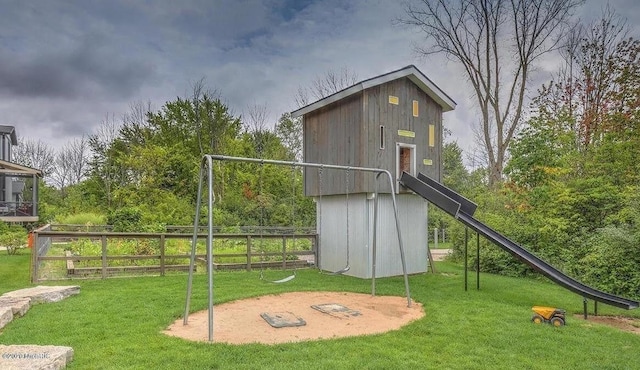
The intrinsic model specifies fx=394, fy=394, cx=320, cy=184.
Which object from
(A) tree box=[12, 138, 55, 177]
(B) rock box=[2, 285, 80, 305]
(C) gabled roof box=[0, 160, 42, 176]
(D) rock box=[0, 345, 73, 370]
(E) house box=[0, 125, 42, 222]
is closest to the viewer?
(D) rock box=[0, 345, 73, 370]

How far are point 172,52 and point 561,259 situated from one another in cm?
1482

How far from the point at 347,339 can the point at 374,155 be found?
220 inches

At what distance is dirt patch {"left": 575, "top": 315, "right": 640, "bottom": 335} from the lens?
19.2ft

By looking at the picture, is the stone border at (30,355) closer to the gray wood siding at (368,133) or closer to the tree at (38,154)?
the gray wood siding at (368,133)

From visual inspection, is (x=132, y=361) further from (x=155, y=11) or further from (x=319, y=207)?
(x=155, y=11)

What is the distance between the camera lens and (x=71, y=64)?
1527 centimetres

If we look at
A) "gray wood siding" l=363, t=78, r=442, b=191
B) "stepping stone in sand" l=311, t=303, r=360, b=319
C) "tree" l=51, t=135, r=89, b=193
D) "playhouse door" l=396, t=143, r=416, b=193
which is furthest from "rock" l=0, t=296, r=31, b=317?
"tree" l=51, t=135, r=89, b=193

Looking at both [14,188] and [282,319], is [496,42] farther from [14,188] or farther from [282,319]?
[14,188]

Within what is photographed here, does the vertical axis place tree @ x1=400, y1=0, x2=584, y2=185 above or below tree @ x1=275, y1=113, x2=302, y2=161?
above

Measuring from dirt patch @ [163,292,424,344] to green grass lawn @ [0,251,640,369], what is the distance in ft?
0.82

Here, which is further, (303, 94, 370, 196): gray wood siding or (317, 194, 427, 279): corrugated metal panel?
(317, 194, 427, 279): corrugated metal panel

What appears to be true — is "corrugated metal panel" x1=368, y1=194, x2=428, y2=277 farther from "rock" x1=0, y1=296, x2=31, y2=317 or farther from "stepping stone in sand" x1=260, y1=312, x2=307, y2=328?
"rock" x1=0, y1=296, x2=31, y2=317

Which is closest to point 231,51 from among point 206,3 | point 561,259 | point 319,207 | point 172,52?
point 172,52

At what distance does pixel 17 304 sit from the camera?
5605mm
